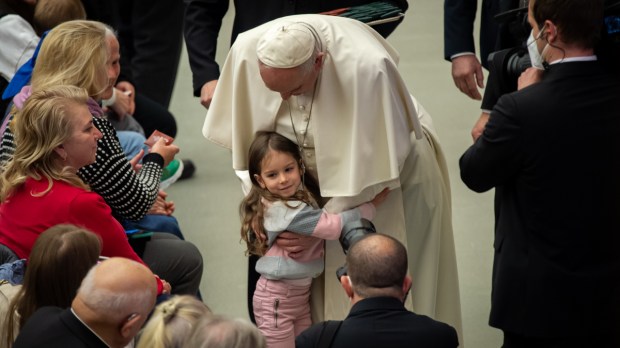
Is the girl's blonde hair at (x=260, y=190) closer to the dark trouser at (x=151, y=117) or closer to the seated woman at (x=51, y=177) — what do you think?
the seated woman at (x=51, y=177)

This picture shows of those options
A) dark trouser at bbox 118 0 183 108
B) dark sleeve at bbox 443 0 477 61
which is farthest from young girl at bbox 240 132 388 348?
dark trouser at bbox 118 0 183 108

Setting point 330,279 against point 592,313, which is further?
point 330,279

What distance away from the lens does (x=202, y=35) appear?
5.13 m

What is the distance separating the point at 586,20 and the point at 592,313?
105cm

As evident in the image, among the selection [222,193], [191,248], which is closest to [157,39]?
[222,193]

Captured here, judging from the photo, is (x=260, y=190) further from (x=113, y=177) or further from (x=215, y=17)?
(x=215, y=17)

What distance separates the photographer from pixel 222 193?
7082mm

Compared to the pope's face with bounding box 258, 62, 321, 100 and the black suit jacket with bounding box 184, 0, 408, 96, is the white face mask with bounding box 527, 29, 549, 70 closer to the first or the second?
the pope's face with bounding box 258, 62, 321, 100

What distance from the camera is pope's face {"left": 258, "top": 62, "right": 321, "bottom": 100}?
3.96 meters

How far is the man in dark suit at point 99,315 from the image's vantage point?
320cm

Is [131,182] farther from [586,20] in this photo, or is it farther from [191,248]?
[586,20]

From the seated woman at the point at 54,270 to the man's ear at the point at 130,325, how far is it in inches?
14.0

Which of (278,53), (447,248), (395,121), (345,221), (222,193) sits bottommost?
(222,193)

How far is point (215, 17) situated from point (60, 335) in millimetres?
2343
